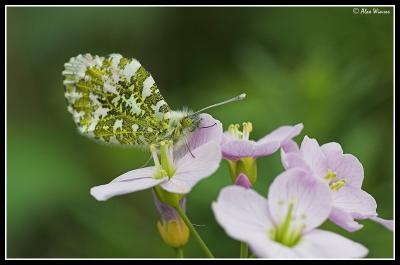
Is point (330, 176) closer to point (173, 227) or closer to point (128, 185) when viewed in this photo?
point (173, 227)

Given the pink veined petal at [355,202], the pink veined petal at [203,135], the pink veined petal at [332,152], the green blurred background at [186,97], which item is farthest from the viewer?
the green blurred background at [186,97]

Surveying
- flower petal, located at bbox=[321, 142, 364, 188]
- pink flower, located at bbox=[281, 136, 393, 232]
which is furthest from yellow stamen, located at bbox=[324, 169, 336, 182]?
flower petal, located at bbox=[321, 142, 364, 188]

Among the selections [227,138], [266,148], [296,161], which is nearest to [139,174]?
[227,138]

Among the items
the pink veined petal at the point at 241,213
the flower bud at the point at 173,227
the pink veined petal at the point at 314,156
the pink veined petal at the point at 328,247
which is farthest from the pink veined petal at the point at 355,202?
the flower bud at the point at 173,227

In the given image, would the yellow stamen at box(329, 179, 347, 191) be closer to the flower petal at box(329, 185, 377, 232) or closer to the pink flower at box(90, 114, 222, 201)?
the flower petal at box(329, 185, 377, 232)

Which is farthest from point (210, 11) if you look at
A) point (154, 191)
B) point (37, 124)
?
point (154, 191)

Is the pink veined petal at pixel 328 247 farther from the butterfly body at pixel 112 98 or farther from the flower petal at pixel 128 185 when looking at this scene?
the butterfly body at pixel 112 98
